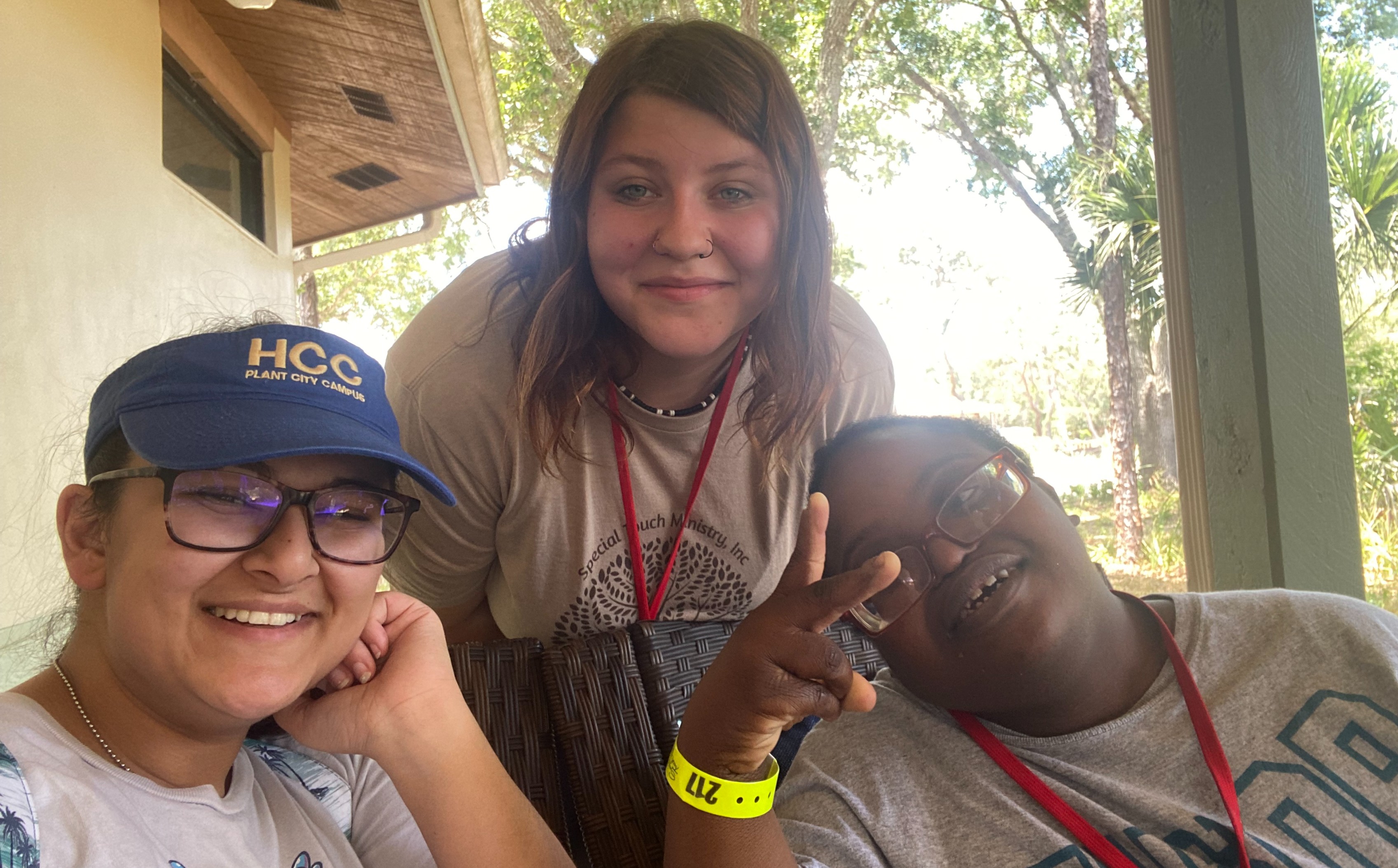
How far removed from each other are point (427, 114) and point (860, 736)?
18.8ft

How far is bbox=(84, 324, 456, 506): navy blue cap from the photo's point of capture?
4.19ft

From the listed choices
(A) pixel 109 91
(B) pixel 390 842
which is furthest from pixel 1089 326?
(B) pixel 390 842

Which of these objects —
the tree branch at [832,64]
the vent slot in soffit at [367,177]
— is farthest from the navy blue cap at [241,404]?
the tree branch at [832,64]

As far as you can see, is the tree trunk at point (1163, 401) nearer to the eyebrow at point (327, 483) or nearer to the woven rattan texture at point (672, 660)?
the woven rattan texture at point (672, 660)

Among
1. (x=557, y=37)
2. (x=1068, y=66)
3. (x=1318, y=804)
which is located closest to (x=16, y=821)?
(x=1318, y=804)

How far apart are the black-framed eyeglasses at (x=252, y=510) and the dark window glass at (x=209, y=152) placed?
4.99 metres

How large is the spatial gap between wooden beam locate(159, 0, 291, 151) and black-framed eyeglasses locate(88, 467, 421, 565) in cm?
529

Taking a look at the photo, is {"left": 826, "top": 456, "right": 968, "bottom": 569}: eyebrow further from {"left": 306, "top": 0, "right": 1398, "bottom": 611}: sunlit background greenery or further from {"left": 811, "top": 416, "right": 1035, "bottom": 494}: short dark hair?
{"left": 306, "top": 0, "right": 1398, "bottom": 611}: sunlit background greenery

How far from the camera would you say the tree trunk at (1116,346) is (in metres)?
12.6

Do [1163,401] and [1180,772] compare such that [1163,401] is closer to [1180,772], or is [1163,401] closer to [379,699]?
[1180,772]

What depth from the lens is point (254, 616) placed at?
131cm

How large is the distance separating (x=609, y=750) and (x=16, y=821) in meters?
1.05

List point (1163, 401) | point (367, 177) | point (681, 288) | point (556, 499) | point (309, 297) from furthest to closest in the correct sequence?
point (309, 297) < point (1163, 401) < point (367, 177) < point (556, 499) < point (681, 288)

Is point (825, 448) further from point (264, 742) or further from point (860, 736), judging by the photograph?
point (264, 742)
